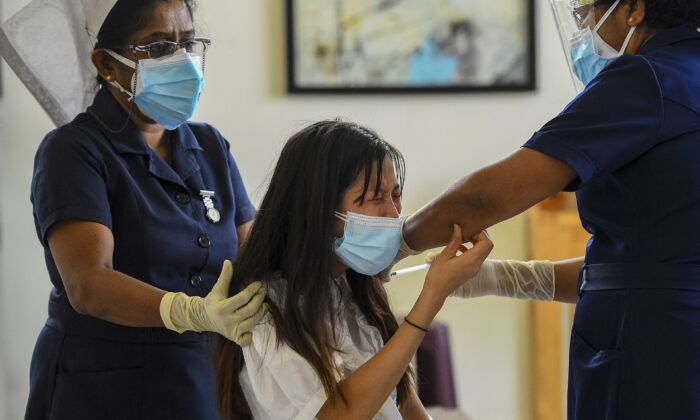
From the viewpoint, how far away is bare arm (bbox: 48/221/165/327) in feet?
4.93

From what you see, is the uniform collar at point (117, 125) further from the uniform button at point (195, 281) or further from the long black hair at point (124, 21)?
the uniform button at point (195, 281)

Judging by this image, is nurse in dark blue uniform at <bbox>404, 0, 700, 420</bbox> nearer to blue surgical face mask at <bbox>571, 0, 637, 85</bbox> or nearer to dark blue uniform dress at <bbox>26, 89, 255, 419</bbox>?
blue surgical face mask at <bbox>571, 0, 637, 85</bbox>

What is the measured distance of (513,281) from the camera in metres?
1.74

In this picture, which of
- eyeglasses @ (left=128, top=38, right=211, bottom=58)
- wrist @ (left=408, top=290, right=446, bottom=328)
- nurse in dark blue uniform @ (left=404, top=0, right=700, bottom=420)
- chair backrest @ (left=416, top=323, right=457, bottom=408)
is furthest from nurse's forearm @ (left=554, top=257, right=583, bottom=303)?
chair backrest @ (left=416, top=323, right=457, bottom=408)

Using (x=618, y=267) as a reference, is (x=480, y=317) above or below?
below

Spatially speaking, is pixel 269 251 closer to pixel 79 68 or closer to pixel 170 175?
pixel 170 175

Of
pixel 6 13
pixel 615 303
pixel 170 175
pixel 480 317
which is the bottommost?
pixel 480 317

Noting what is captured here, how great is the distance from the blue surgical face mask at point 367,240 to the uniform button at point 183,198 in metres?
0.39

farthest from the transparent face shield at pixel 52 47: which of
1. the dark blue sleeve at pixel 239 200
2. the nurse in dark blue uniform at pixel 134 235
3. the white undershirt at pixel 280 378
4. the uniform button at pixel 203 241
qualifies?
the white undershirt at pixel 280 378

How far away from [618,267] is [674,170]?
0.17 metres

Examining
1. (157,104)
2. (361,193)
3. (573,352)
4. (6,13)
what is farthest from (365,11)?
(573,352)

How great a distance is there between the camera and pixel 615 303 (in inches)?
53.3

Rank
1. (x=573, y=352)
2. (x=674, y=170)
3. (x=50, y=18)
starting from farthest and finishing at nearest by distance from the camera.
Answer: (x=50, y=18)
(x=573, y=352)
(x=674, y=170)

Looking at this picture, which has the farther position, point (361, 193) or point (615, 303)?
point (361, 193)
